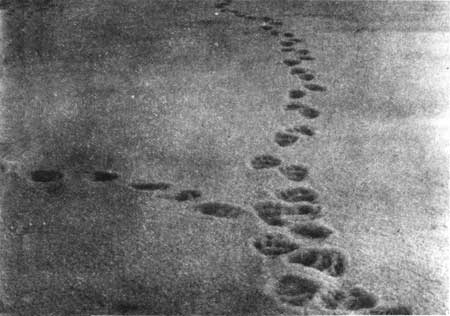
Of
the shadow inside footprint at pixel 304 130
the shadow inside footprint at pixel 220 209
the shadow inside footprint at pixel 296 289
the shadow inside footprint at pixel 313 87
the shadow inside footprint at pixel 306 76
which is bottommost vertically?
the shadow inside footprint at pixel 296 289

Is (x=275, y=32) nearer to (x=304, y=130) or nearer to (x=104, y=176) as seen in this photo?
(x=304, y=130)

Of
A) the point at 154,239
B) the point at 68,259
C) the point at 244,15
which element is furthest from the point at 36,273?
the point at 244,15

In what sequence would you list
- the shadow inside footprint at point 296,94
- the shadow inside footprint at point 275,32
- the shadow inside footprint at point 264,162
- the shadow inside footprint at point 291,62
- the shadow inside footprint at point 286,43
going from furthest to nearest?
the shadow inside footprint at point 275,32 < the shadow inside footprint at point 286,43 < the shadow inside footprint at point 291,62 < the shadow inside footprint at point 296,94 < the shadow inside footprint at point 264,162

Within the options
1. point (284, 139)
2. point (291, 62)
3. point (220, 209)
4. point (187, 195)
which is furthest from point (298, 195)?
point (291, 62)

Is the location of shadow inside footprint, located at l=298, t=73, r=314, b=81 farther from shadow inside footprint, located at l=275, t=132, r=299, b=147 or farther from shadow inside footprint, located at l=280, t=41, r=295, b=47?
shadow inside footprint, located at l=275, t=132, r=299, b=147

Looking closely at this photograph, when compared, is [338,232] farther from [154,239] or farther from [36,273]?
[36,273]

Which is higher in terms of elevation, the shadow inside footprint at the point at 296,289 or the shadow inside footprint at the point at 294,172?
the shadow inside footprint at the point at 294,172

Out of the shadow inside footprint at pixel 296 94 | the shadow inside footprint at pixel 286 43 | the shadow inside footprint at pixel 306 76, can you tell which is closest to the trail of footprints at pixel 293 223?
the shadow inside footprint at pixel 296 94

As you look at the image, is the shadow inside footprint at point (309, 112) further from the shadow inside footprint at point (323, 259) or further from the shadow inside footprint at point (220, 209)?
the shadow inside footprint at point (323, 259)
